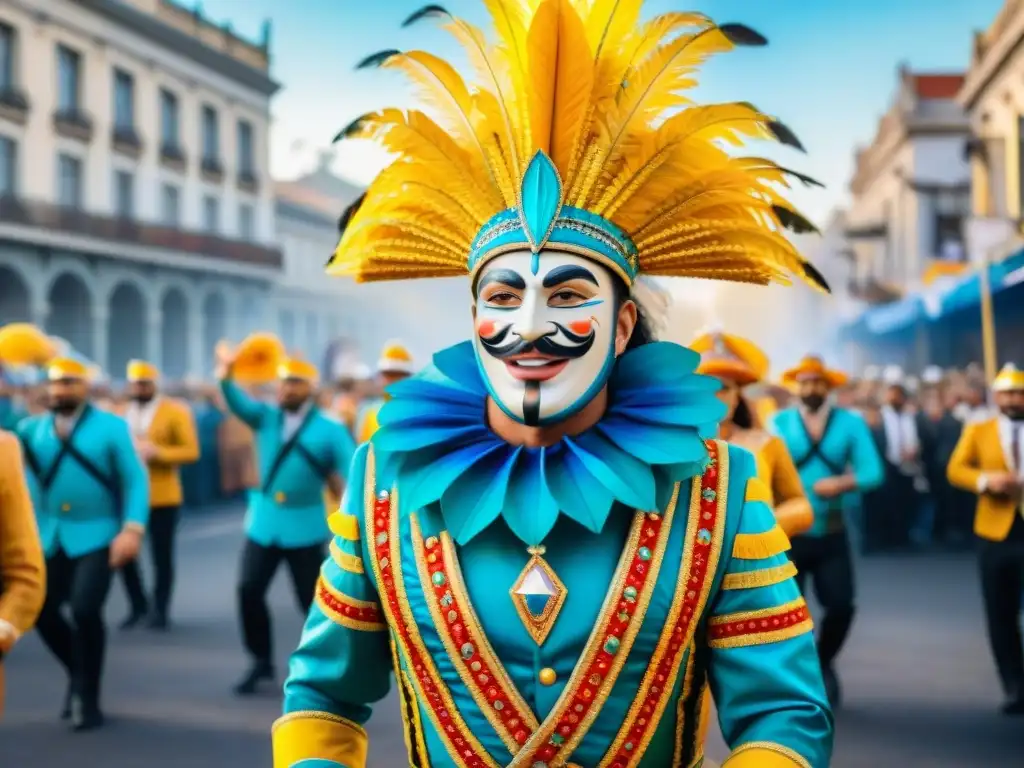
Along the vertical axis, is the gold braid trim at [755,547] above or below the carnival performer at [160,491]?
above

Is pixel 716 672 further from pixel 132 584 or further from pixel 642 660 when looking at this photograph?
pixel 132 584

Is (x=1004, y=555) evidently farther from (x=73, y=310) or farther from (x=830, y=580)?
(x=73, y=310)

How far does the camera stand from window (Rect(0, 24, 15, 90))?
3188cm

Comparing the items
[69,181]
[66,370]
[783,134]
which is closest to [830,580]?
[66,370]

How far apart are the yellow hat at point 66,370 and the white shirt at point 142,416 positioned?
268cm

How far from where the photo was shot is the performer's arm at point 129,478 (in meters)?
7.45

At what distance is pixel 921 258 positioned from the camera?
3622cm

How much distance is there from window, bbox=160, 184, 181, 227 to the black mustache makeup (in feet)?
130

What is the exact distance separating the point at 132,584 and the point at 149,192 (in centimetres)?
3103

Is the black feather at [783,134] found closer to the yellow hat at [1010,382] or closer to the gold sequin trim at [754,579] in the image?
the gold sequin trim at [754,579]

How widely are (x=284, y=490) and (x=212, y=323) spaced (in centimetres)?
3666

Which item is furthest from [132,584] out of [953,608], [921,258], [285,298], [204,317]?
[285,298]

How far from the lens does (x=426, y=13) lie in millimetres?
2859

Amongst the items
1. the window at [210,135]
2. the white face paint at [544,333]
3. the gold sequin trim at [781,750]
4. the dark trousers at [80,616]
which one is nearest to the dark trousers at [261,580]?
the dark trousers at [80,616]
